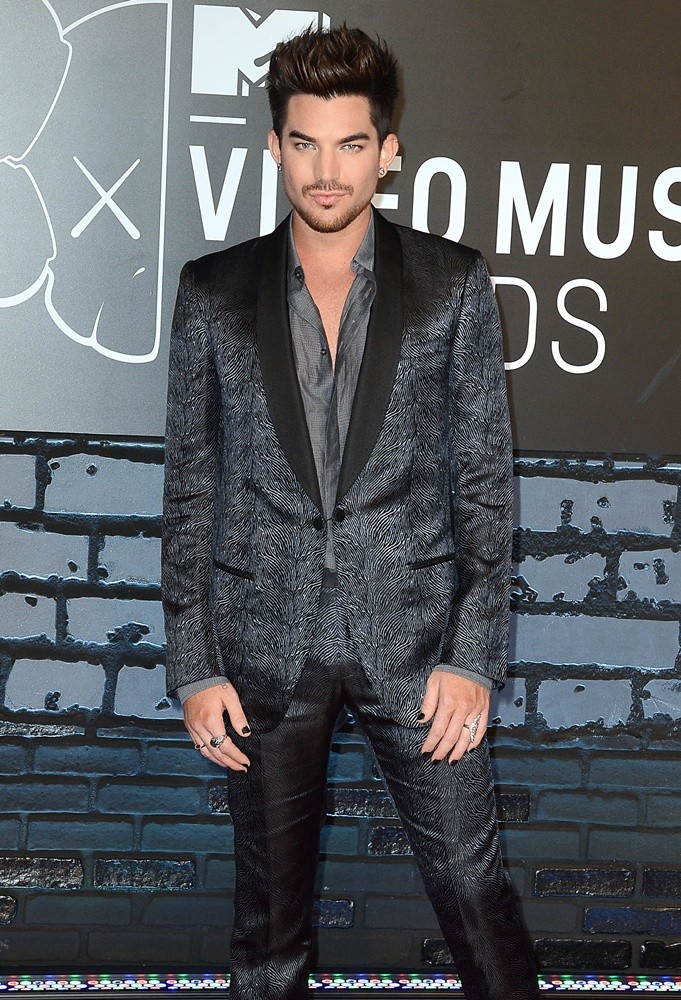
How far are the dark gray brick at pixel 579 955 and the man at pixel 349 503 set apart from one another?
3.08ft

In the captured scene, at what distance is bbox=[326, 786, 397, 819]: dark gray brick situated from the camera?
255 cm

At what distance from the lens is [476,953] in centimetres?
174

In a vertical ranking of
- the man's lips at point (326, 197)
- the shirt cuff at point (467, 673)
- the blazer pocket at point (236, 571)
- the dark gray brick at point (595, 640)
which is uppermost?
the man's lips at point (326, 197)

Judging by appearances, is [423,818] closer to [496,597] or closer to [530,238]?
[496,597]

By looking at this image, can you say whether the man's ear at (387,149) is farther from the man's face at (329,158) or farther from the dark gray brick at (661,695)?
the dark gray brick at (661,695)

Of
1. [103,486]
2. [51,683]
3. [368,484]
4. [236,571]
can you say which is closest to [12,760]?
[51,683]

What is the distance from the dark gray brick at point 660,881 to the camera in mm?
2609

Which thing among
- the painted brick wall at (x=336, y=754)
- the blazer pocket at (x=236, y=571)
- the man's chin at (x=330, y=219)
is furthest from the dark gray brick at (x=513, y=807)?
the man's chin at (x=330, y=219)

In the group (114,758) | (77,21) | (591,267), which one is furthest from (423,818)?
(77,21)

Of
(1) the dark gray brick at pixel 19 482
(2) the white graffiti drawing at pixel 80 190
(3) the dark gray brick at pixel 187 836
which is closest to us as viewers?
(2) the white graffiti drawing at pixel 80 190

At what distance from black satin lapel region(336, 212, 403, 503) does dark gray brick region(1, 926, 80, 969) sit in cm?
147

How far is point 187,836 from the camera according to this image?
→ 254 centimetres

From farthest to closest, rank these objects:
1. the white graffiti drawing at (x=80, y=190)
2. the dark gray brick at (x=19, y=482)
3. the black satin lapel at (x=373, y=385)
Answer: the dark gray brick at (x=19, y=482) < the white graffiti drawing at (x=80, y=190) < the black satin lapel at (x=373, y=385)

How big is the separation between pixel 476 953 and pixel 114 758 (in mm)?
1088
